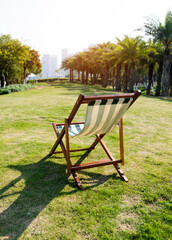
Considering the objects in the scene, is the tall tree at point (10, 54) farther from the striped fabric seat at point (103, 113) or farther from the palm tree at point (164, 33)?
the striped fabric seat at point (103, 113)

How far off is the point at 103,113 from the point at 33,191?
147 centimetres

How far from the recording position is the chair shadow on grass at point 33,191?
222cm

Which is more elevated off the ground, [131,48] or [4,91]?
[131,48]

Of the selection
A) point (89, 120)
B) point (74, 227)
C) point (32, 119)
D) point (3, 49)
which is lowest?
point (74, 227)

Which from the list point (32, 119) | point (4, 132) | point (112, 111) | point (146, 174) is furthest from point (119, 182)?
point (32, 119)

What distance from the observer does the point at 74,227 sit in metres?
2.19

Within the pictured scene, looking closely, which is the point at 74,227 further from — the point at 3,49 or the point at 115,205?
the point at 3,49

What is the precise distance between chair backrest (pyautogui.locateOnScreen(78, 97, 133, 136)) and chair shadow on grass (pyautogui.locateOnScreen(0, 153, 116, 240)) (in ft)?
2.73

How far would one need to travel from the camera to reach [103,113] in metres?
2.94

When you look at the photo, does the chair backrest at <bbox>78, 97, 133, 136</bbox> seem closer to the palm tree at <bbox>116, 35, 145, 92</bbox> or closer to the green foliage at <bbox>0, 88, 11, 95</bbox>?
the green foliage at <bbox>0, 88, 11, 95</bbox>

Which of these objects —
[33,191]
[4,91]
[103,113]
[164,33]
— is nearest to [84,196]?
[33,191]

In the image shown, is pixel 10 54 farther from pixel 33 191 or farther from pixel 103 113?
pixel 33 191

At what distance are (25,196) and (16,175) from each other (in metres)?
0.65

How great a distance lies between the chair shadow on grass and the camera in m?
2.22
